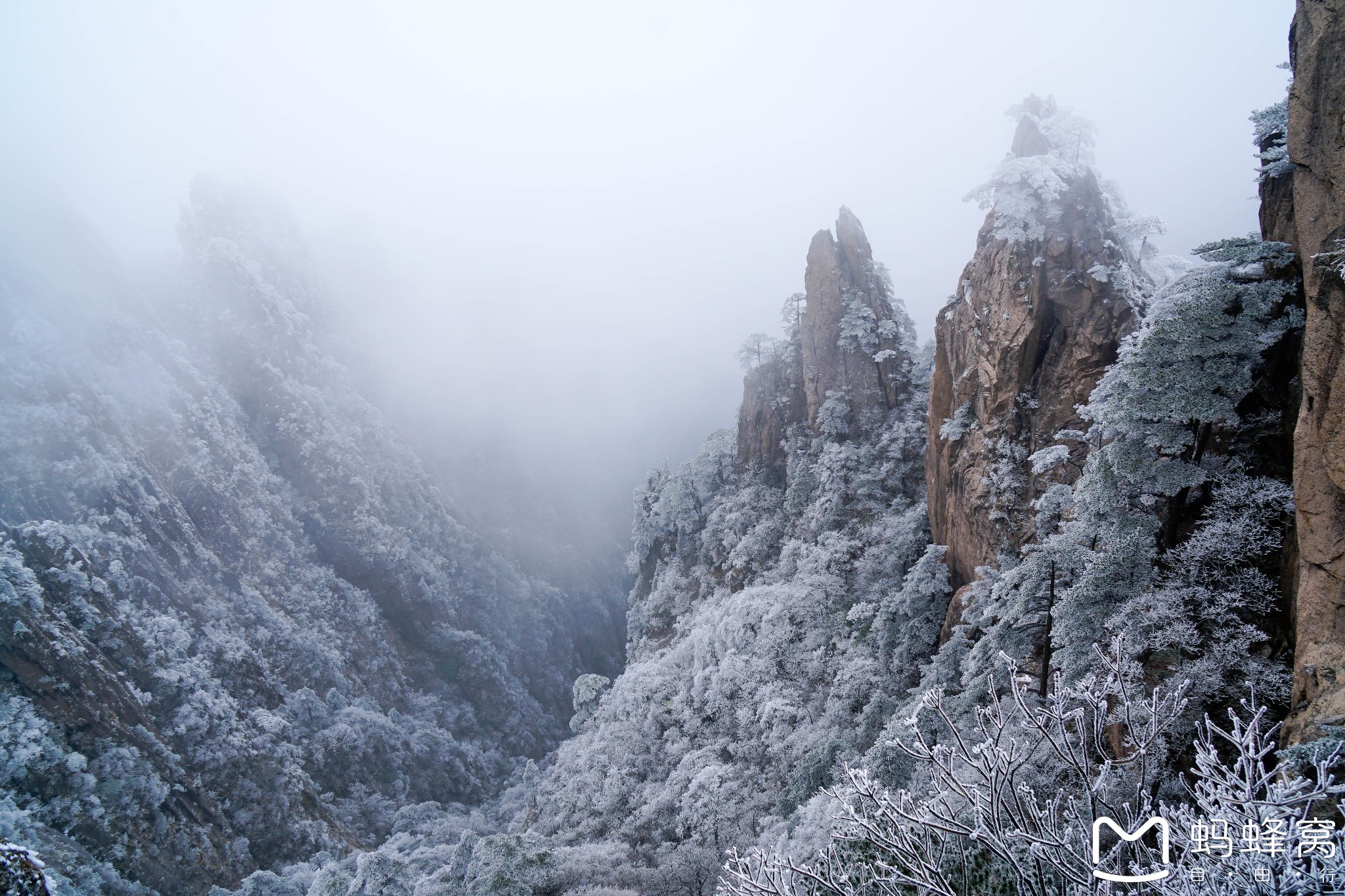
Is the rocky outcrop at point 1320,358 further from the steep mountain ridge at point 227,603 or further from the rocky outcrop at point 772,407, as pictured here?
the steep mountain ridge at point 227,603

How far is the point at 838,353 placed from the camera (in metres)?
44.3

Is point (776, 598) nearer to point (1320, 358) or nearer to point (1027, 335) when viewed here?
point (1027, 335)

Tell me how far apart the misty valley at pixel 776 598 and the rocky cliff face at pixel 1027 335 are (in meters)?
0.17

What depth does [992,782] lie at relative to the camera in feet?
25.1

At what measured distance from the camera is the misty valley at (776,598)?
31.7ft

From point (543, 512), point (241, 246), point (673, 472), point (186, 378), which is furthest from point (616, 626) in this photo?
point (241, 246)

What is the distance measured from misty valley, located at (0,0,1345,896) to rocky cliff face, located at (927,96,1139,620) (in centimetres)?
17

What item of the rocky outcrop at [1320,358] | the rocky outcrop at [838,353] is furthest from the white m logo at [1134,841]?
the rocky outcrop at [838,353]

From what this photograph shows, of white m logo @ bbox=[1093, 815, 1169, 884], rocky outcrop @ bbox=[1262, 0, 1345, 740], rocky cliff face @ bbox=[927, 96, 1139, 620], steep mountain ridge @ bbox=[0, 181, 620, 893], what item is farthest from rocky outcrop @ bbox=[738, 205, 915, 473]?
steep mountain ridge @ bbox=[0, 181, 620, 893]

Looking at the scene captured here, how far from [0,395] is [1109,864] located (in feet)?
306

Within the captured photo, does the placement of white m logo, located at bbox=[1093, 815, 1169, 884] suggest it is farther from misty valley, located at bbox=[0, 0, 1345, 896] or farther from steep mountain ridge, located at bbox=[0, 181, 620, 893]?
steep mountain ridge, located at bbox=[0, 181, 620, 893]

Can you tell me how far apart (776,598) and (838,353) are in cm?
1857

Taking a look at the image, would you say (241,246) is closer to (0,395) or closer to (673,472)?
(0,395)

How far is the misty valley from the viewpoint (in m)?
9.66
